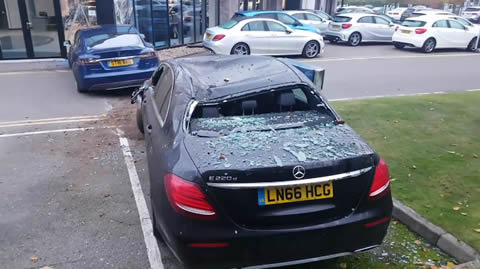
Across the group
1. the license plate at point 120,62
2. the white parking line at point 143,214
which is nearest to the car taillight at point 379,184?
the white parking line at point 143,214

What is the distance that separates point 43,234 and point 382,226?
322cm

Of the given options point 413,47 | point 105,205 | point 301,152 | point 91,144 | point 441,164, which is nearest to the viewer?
point 301,152

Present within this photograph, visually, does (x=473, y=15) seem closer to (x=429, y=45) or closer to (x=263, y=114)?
(x=429, y=45)

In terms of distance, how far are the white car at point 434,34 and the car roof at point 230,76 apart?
15497 mm

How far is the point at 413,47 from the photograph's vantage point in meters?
19.1

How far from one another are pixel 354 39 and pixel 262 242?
734 inches

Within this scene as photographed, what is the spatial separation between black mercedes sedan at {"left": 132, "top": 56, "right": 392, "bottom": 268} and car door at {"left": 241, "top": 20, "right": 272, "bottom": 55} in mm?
11505

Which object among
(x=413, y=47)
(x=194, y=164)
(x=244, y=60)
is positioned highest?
(x=244, y=60)

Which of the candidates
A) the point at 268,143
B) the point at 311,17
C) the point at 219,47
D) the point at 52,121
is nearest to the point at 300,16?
the point at 311,17

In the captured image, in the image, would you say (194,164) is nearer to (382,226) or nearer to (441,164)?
(382,226)

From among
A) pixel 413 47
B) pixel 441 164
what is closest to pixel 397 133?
pixel 441 164

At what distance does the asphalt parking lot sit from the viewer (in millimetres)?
3805

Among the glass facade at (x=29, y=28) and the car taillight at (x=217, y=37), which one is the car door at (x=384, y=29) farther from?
the glass facade at (x=29, y=28)

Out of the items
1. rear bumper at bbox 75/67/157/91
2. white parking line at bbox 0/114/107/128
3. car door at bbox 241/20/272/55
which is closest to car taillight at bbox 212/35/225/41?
car door at bbox 241/20/272/55
